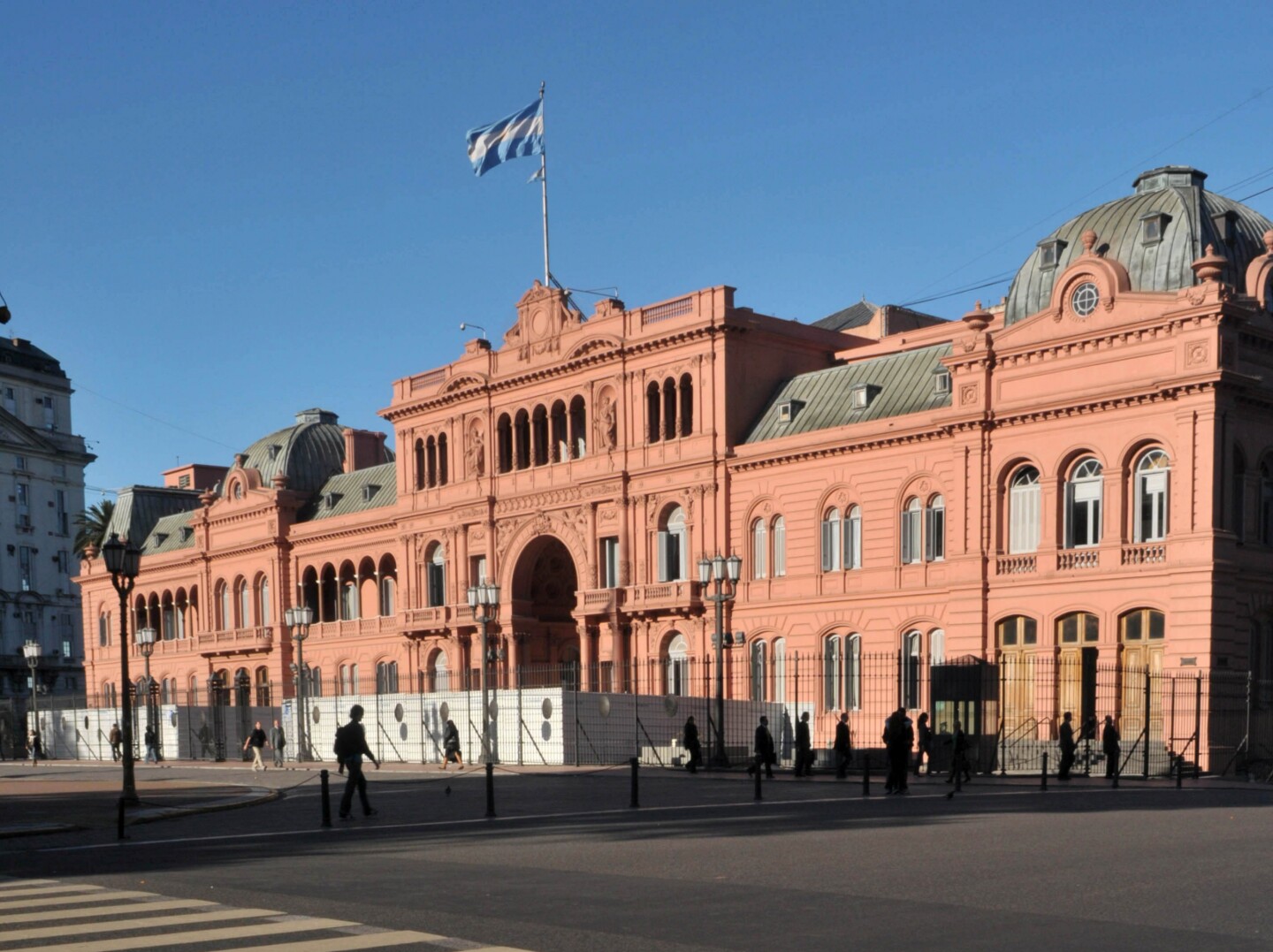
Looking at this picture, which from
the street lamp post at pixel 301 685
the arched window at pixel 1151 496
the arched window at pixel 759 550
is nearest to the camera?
the arched window at pixel 1151 496

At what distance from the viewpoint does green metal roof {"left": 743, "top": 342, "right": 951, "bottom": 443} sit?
50938mm

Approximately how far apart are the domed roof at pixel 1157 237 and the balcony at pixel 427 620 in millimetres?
27651

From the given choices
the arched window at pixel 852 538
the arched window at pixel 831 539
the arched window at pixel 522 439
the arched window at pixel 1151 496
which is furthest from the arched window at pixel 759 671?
the arched window at pixel 1151 496

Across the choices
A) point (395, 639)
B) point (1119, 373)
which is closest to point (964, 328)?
point (1119, 373)

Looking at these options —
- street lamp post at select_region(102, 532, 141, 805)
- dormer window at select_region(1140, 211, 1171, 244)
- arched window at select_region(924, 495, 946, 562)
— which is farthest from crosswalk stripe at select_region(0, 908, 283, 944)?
arched window at select_region(924, 495, 946, 562)

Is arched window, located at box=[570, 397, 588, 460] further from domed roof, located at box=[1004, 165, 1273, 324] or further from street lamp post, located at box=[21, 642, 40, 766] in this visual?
street lamp post, located at box=[21, 642, 40, 766]

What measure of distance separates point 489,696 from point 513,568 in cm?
1518

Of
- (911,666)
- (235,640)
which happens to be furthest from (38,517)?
(911,666)

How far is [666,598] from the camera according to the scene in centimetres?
5550

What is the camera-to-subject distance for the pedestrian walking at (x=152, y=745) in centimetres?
5988

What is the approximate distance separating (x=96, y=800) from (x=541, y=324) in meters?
33.0

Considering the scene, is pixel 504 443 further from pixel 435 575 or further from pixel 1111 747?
pixel 1111 747

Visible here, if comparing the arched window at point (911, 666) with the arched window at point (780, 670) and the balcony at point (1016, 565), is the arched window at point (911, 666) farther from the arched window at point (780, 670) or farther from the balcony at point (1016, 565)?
the arched window at point (780, 670)

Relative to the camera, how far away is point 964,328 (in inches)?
2093
